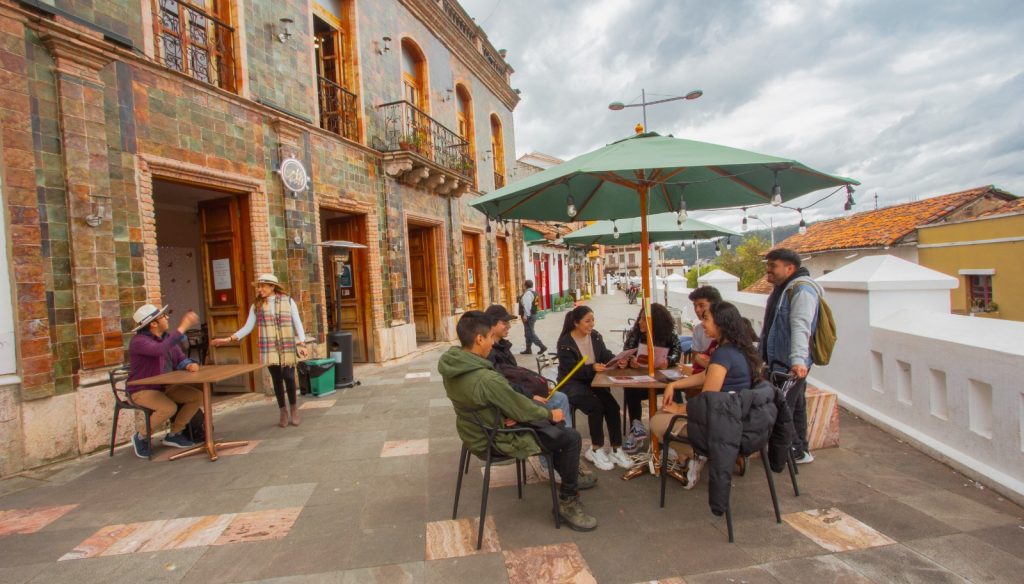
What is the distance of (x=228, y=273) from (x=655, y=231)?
625 centimetres

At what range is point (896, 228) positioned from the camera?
61.5ft

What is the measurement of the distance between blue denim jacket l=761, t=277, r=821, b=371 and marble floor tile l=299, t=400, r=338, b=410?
5.20 m

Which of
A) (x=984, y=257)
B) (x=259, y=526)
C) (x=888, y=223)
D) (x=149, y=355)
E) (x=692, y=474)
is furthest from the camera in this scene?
(x=888, y=223)

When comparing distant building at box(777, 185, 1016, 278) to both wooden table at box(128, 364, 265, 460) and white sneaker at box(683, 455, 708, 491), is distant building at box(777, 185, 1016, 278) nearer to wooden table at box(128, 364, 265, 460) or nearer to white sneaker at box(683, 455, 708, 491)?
white sneaker at box(683, 455, 708, 491)

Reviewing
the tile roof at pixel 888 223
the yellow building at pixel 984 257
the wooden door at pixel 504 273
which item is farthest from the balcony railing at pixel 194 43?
the yellow building at pixel 984 257

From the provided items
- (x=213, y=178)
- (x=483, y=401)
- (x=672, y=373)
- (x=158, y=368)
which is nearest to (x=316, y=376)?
(x=158, y=368)

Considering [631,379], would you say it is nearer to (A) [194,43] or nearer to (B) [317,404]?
(B) [317,404]

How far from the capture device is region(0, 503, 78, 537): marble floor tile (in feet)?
10.5

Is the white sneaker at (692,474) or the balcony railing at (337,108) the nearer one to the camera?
the white sneaker at (692,474)

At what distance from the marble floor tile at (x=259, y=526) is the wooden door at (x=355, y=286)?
→ 234 inches

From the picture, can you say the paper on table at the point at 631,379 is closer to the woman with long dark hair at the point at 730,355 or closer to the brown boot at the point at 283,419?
the woman with long dark hair at the point at 730,355

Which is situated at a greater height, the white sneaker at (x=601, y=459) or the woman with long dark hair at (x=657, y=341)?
the woman with long dark hair at (x=657, y=341)

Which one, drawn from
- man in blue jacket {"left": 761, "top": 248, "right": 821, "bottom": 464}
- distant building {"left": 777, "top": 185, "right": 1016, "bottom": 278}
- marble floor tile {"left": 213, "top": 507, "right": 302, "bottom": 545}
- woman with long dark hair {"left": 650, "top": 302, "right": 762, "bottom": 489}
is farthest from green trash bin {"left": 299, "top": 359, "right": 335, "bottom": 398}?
distant building {"left": 777, "top": 185, "right": 1016, "bottom": 278}

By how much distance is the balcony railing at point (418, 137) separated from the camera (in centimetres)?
948
